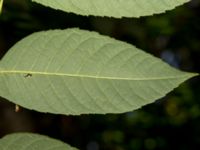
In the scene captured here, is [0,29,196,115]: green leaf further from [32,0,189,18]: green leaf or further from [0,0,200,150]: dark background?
[0,0,200,150]: dark background

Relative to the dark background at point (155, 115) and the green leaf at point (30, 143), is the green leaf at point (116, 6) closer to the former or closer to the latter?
the green leaf at point (30, 143)

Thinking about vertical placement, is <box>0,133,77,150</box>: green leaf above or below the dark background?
above

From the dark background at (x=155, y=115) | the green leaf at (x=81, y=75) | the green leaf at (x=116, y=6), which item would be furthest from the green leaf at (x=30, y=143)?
the dark background at (x=155, y=115)

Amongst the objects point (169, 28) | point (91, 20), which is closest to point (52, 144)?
point (91, 20)

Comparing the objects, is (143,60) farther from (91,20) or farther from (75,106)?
(91,20)

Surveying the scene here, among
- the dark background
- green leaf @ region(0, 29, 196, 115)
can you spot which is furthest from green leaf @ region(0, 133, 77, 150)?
the dark background

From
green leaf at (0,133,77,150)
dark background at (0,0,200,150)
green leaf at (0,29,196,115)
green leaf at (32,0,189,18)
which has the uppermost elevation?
green leaf at (32,0,189,18)
